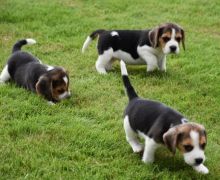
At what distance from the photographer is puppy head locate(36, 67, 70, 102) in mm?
6883

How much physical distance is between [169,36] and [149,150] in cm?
301

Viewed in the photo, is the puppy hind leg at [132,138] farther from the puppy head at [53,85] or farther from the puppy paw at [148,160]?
the puppy head at [53,85]

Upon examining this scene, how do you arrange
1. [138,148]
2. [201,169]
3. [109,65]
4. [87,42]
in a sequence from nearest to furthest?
[201,169] → [138,148] → [109,65] → [87,42]

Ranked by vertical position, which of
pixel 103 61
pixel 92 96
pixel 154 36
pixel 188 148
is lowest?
pixel 92 96

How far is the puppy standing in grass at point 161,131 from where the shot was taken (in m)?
4.72

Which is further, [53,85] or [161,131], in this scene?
[53,85]

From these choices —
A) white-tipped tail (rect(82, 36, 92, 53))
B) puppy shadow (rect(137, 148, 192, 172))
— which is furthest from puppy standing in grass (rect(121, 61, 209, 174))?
white-tipped tail (rect(82, 36, 92, 53))

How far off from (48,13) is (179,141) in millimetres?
8014

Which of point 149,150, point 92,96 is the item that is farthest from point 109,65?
point 149,150

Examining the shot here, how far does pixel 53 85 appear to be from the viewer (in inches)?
272

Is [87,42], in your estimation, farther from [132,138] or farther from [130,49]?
[132,138]

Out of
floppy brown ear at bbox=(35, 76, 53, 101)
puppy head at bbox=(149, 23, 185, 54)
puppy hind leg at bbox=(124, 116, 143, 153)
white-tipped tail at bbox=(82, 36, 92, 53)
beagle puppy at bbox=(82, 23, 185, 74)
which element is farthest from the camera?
white-tipped tail at bbox=(82, 36, 92, 53)

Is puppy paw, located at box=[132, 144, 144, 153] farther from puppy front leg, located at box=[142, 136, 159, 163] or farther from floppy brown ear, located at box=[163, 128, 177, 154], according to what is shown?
floppy brown ear, located at box=[163, 128, 177, 154]

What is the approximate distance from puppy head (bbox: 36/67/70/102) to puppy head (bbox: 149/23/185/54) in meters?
1.84
